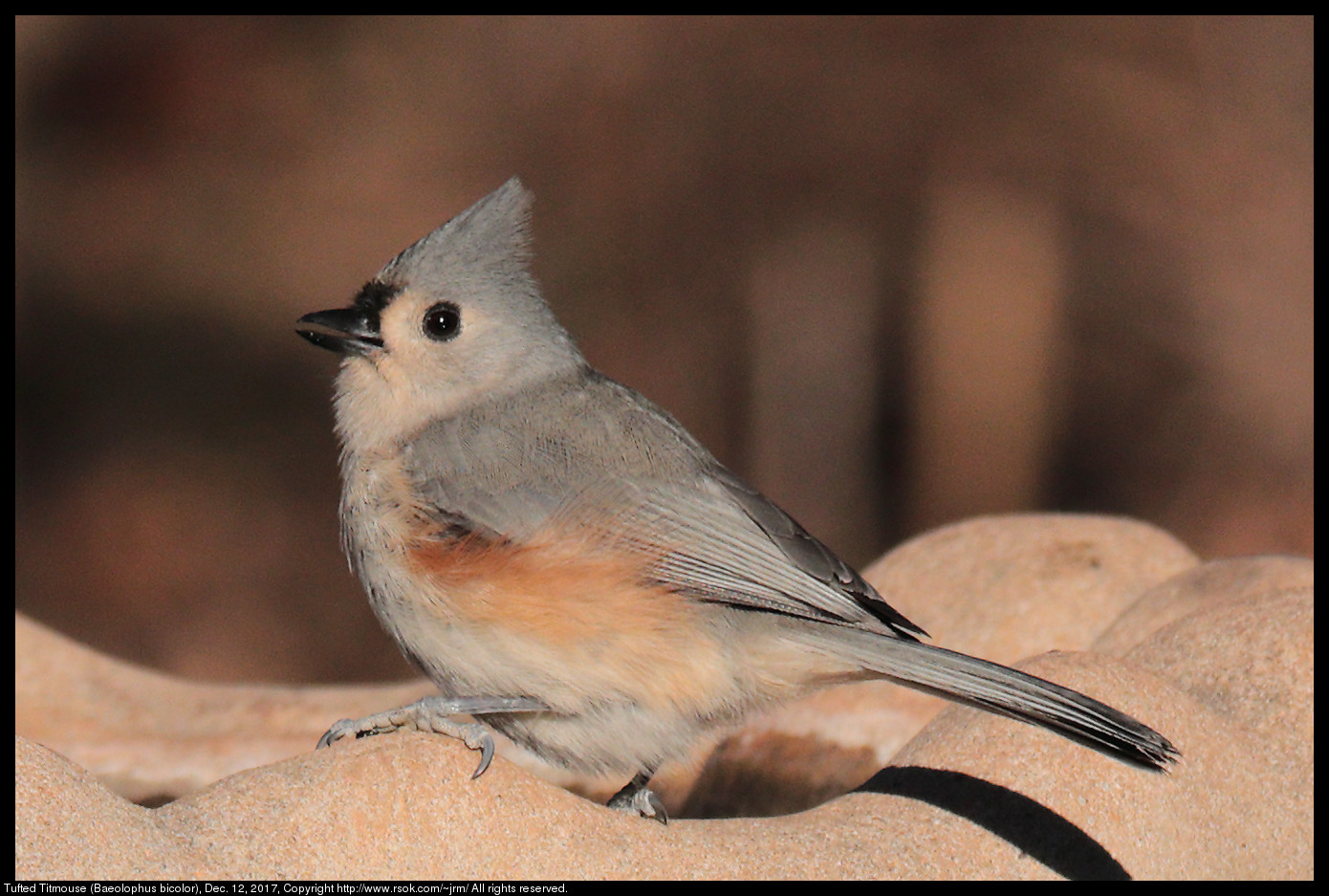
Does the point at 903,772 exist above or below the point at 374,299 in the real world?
below

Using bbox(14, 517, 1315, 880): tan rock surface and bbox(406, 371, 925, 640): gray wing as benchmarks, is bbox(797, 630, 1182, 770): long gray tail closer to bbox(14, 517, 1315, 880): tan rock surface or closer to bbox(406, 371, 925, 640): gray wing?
bbox(406, 371, 925, 640): gray wing

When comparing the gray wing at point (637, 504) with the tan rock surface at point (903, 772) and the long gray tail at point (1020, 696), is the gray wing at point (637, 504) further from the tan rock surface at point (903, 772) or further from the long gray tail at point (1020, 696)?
the tan rock surface at point (903, 772)

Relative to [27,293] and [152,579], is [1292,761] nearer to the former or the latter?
[152,579]

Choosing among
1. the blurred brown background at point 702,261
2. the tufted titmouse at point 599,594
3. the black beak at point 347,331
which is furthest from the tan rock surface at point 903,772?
the blurred brown background at point 702,261

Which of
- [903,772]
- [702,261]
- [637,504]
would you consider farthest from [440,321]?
[702,261]

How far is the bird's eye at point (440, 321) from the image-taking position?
3.10 meters

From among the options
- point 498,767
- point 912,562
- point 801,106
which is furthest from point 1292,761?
point 801,106

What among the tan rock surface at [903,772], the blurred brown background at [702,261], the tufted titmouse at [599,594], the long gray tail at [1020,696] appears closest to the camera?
the tan rock surface at [903,772]

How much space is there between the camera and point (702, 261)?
24.6 ft

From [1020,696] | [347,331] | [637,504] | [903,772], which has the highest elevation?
[347,331]

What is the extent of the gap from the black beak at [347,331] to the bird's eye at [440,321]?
110mm

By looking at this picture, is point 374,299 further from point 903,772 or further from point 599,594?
point 903,772

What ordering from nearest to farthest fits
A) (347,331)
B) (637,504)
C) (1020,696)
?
(1020,696) → (637,504) → (347,331)

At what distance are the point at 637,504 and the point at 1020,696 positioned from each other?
83 cm
